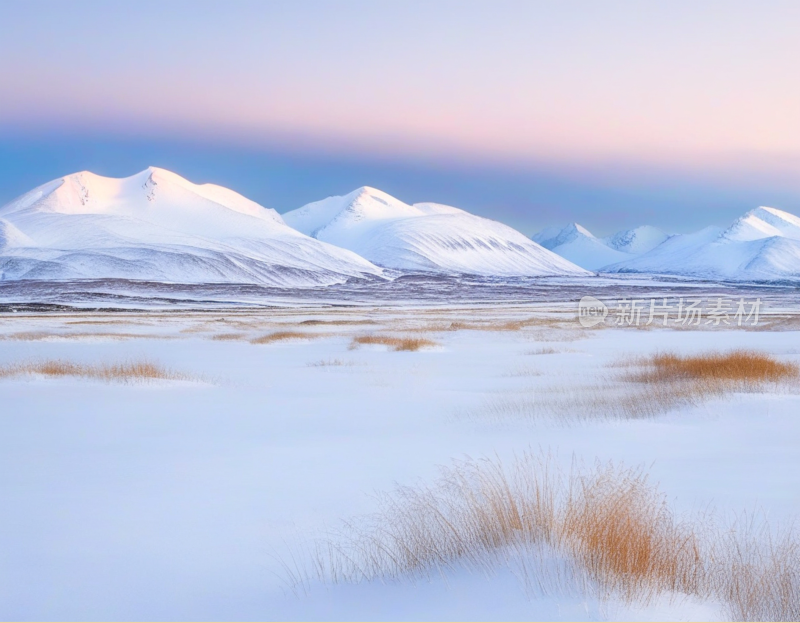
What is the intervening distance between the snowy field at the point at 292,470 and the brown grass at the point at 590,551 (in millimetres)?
134

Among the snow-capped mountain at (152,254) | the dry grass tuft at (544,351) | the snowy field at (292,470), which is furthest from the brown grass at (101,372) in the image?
the snow-capped mountain at (152,254)

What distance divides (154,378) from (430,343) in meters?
12.7

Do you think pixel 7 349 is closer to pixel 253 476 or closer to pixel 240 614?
pixel 253 476

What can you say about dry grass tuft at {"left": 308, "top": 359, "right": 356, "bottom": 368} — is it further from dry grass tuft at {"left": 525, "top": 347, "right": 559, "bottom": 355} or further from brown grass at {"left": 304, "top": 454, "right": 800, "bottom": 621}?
brown grass at {"left": 304, "top": 454, "right": 800, "bottom": 621}

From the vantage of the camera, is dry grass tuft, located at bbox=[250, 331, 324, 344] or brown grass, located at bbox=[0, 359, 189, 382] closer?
brown grass, located at bbox=[0, 359, 189, 382]

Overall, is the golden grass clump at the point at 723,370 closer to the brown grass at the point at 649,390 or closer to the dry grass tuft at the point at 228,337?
the brown grass at the point at 649,390

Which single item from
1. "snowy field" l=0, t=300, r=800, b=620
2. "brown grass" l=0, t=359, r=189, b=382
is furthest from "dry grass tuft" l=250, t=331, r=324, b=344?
"brown grass" l=0, t=359, r=189, b=382

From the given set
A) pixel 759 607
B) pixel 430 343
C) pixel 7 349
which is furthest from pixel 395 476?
pixel 7 349

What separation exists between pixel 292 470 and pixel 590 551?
4480 millimetres

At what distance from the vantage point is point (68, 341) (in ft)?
95.9

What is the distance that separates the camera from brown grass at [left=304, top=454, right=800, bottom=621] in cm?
438

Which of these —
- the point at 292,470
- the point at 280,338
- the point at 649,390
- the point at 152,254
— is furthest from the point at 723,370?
the point at 152,254

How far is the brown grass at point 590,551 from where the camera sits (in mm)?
4375

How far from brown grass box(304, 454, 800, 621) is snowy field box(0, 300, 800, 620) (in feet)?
0.44
